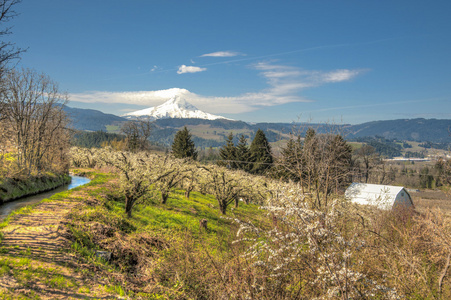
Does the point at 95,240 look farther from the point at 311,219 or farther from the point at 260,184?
the point at 260,184

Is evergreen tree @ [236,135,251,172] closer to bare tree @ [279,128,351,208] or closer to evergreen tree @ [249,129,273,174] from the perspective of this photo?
evergreen tree @ [249,129,273,174]

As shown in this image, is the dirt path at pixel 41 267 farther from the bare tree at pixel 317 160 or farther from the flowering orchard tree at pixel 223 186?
the flowering orchard tree at pixel 223 186

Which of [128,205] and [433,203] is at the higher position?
[128,205]

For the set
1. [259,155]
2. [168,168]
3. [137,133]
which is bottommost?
[259,155]

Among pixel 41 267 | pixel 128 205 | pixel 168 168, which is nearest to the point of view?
pixel 41 267

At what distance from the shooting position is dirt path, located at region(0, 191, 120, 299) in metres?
6.68

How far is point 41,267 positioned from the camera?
7.78 m

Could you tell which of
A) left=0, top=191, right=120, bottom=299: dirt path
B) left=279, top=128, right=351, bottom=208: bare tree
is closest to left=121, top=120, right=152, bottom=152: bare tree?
left=279, top=128, right=351, bottom=208: bare tree

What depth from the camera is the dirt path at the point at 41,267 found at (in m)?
6.68

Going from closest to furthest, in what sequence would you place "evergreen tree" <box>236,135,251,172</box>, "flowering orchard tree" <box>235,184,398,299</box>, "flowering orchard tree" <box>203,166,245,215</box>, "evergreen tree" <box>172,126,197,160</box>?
"flowering orchard tree" <box>235,184,398,299</box>
"flowering orchard tree" <box>203,166,245,215</box>
"evergreen tree" <box>236,135,251,172</box>
"evergreen tree" <box>172,126,197,160</box>

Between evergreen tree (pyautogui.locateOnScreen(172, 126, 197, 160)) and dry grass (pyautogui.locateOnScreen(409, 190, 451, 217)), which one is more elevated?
evergreen tree (pyautogui.locateOnScreen(172, 126, 197, 160))

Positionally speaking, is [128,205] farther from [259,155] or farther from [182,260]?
[259,155]

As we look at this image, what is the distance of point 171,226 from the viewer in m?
17.7

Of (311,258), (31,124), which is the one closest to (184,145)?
(31,124)
